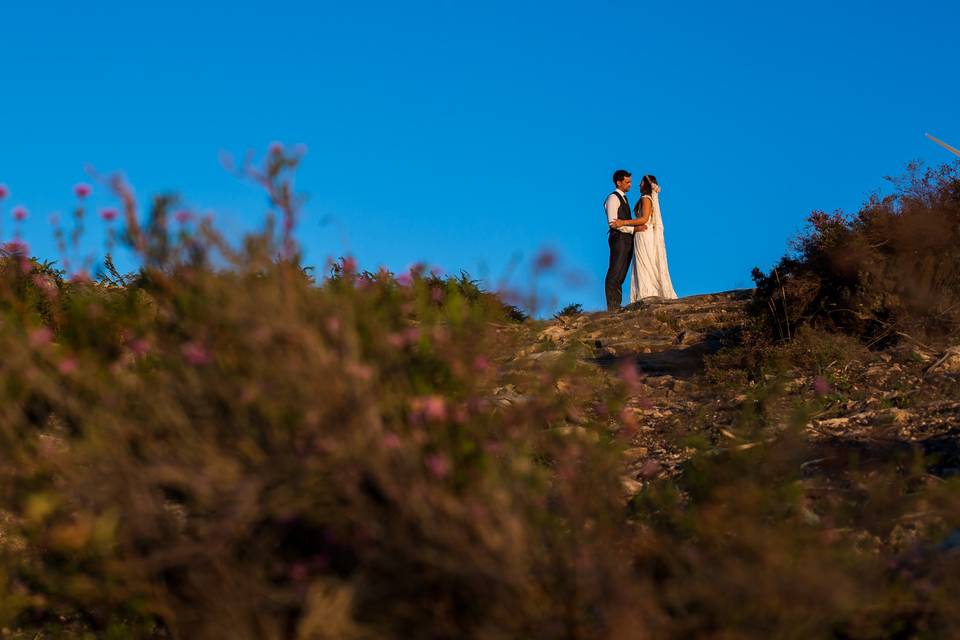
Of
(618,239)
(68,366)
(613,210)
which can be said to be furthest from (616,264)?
(68,366)

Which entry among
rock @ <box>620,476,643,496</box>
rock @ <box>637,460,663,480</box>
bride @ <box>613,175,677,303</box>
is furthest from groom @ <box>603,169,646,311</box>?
rock @ <box>620,476,643,496</box>

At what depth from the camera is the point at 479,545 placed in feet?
9.14

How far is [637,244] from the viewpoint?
15359 millimetres

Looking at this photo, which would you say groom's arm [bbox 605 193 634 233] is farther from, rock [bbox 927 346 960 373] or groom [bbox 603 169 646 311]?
rock [bbox 927 346 960 373]

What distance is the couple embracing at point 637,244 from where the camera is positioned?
14.4 metres

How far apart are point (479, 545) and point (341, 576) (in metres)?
0.86

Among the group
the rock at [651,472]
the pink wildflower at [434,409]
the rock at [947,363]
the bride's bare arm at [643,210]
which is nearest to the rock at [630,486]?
the rock at [651,472]

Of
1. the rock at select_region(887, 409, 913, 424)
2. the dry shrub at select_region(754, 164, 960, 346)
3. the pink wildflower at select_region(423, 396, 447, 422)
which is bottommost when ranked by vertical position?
the pink wildflower at select_region(423, 396, 447, 422)

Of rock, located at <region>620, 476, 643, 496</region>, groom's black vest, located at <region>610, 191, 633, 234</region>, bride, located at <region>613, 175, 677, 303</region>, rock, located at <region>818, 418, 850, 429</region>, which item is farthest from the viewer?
bride, located at <region>613, 175, 677, 303</region>

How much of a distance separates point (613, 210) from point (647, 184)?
1154 mm

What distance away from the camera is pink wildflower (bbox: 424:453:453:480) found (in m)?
2.89

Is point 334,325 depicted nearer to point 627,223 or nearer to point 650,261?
point 627,223

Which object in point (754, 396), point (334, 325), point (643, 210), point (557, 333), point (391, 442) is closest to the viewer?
point (391, 442)

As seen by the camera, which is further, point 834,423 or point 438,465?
point 834,423
